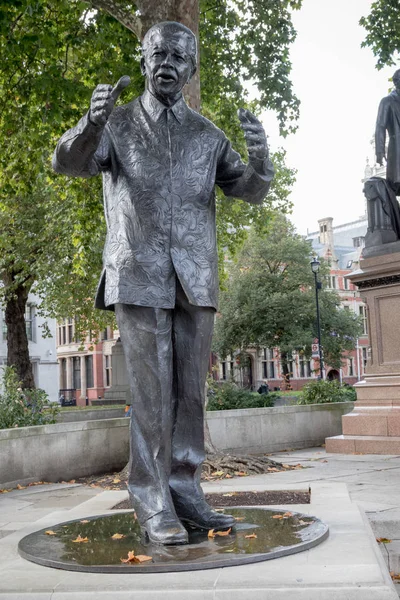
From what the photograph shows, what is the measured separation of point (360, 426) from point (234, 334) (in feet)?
134

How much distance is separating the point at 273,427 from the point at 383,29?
9.32 meters

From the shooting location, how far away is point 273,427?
573 inches

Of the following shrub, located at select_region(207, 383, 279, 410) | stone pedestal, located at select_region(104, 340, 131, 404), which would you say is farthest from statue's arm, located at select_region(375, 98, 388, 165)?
stone pedestal, located at select_region(104, 340, 131, 404)

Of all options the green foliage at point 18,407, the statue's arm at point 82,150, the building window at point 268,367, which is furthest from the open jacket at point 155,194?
the building window at point 268,367

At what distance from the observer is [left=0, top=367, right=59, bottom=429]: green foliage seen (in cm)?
1205

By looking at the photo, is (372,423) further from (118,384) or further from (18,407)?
(118,384)

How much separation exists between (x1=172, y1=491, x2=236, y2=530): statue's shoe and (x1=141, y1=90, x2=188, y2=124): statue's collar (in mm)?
2101

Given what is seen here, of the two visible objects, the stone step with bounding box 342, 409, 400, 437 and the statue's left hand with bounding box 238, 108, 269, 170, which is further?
the stone step with bounding box 342, 409, 400, 437

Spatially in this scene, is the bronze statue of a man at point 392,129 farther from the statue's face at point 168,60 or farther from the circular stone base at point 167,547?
the circular stone base at point 167,547

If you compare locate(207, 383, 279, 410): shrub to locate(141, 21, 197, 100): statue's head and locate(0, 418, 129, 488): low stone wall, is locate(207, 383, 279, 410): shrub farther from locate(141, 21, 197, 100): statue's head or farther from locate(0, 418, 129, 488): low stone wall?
locate(141, 21, 197, 100): statue's head

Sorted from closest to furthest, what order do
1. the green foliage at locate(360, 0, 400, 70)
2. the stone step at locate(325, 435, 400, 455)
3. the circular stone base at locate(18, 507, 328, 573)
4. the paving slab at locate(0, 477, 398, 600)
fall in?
the paving slab at locate(0, 477, 398, 600) → the circular stone base at locate(18, 507, 328, 573) → the stone step at locate(325, 435, 400, 455) → the green foliage at locate(360, 0, 400, 70)

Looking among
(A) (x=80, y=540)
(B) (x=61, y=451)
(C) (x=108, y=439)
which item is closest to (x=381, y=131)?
(C) (x=108, y=439)

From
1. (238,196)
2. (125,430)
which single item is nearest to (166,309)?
(238,196)

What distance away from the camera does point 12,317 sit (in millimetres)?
27719
